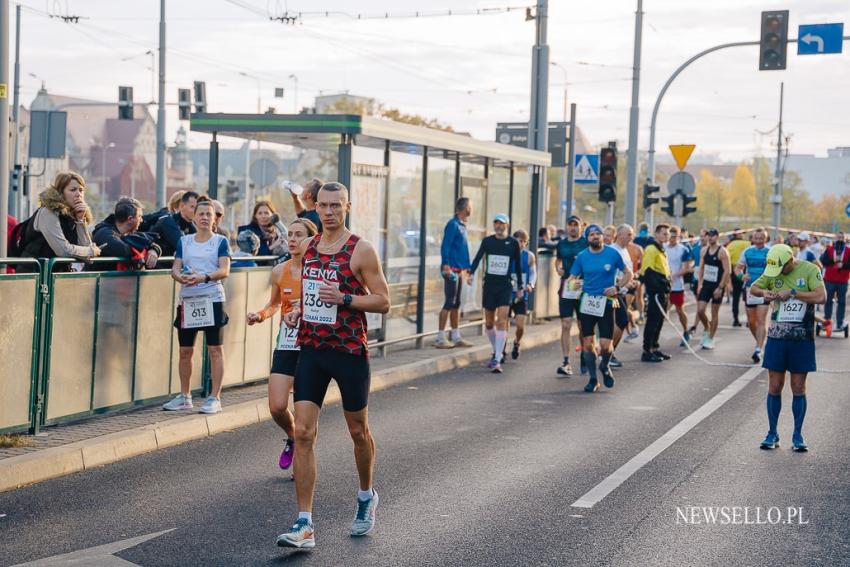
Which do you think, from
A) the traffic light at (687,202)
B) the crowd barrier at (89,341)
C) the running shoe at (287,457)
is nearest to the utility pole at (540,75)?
the traffic light at (687,202)

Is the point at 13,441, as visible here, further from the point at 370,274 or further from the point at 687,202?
the point at 687,202

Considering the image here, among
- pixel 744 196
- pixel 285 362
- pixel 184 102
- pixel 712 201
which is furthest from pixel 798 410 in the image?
pixel 712 201

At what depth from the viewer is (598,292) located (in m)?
14.3

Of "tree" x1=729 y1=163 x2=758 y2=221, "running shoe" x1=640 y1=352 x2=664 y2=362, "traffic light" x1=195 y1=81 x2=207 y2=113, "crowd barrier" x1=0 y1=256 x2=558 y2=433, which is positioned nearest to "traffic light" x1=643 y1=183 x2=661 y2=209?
"traffic light" x1=195 y1=81 x2=207 y2=113

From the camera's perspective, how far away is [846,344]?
21.3 m

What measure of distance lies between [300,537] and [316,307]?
1.20m

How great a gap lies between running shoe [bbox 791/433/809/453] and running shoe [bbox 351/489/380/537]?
4472 millimetres

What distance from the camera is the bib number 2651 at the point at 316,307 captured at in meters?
6.78

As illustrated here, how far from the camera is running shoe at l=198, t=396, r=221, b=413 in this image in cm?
1063

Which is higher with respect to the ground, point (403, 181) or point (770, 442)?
point (403, 181)

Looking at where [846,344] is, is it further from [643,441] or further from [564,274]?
[643,441]

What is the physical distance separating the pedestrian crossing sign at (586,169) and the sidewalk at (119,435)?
46.7 ft

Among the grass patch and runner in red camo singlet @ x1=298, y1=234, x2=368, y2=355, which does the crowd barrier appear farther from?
runner in red camo singlet @ x1=298, y1=234, x2=368, y2=355

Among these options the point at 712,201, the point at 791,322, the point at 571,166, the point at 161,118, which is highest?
the point at 712,201
